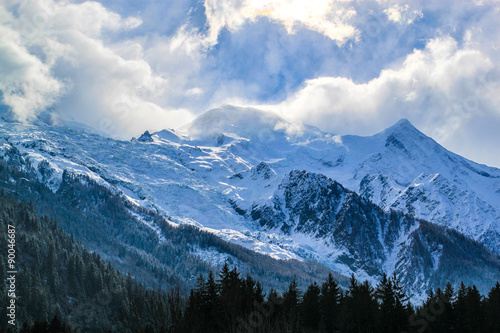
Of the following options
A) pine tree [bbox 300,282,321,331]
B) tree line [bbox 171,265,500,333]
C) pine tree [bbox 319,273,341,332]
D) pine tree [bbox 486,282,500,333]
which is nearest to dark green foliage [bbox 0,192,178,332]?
tree line [bbox 171,265,500,333]

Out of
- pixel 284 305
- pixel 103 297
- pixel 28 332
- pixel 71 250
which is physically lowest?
pixel 28 332

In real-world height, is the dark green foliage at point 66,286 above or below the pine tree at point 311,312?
above

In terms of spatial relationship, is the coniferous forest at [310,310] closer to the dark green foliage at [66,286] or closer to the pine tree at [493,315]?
the pine tree at [493,315]

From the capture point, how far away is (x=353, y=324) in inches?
2618

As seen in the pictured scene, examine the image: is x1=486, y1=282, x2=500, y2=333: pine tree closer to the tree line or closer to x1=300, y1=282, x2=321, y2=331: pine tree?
the tree line

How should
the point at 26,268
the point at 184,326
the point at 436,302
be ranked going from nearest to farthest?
the point at 184,326 < the point at 436,302 < the point at 26,268

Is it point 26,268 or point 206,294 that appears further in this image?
point 26,268

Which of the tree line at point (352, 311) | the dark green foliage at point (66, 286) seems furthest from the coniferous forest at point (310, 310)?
the dark green foliage at point (66, 286)

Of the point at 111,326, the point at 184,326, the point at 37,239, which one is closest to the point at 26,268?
the point at 37,239

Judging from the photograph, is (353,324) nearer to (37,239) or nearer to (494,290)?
(494,290)

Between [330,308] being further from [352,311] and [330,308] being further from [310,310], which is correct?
[352,311]

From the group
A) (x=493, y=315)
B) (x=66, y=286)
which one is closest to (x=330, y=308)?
(x=493, y=315)

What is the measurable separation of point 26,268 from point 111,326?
3821 centimetres

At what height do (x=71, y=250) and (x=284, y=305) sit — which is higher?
(x=71, y=250)
